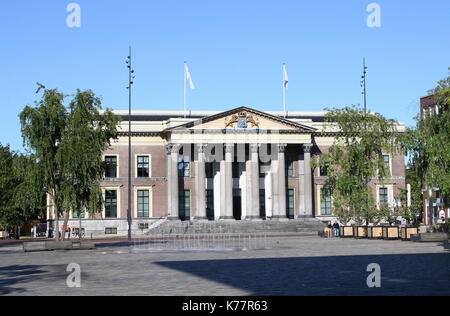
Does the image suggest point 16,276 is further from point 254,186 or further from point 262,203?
point 262,203

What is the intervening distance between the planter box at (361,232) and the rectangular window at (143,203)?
3142 centimetres

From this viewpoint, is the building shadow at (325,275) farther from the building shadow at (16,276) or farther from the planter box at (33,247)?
the planter box at (33,247)

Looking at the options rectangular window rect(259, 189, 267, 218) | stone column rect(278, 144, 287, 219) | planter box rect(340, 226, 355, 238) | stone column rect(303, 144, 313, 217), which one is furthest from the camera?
rectangular window rect(259, 189, 267, 218)

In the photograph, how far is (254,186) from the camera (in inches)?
3108

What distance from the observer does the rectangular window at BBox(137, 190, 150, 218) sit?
82.0 metres

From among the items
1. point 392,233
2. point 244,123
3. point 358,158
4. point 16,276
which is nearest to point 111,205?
point 244,123

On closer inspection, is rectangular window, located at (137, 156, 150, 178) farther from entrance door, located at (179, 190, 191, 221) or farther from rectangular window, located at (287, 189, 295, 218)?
rectangular window, located at (287, 189, 295, 218)

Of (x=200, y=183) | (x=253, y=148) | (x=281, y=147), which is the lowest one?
(x=200, y=183)

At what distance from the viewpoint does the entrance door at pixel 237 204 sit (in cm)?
8381

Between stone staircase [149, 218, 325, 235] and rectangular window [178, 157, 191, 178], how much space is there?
7.25 metres

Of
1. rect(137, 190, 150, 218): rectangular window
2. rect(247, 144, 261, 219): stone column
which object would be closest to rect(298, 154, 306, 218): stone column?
rect(247, 144, 261, 219): stone column

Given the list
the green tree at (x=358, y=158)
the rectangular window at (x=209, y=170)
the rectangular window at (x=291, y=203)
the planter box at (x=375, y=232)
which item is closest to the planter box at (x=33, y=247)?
the planter box at (x=375, y=232)

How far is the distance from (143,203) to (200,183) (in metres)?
7.96

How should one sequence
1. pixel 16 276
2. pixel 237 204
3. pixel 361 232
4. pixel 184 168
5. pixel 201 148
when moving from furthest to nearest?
pixel 237 204, pixel 184 168, pixel 201 148, pixel 361 232, pixel 16 276
